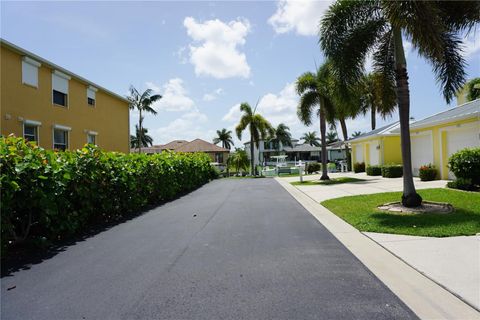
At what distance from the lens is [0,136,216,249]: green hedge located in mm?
5660

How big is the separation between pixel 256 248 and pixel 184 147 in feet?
179

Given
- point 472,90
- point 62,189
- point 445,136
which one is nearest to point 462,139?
point 445,136

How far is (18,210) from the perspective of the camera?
19.6 ft

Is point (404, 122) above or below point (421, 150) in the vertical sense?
above

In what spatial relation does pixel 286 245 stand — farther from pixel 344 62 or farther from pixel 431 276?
pixel 344 62

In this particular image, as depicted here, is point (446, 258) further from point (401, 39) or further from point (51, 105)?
point (51, 105)

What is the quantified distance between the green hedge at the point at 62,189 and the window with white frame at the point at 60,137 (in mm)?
9831

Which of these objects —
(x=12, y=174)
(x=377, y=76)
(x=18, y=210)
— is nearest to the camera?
(x=12, y=174)

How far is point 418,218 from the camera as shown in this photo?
8141 mm

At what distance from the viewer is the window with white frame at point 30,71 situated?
53.8ft

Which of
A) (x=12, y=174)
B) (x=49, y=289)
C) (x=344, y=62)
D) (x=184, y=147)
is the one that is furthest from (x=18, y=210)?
(x=184, y=147)

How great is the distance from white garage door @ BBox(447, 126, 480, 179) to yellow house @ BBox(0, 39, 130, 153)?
65.2 ft

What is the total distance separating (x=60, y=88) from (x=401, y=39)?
17.0m

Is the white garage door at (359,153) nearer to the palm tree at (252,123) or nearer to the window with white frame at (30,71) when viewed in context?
the palm tree at (252,123)
